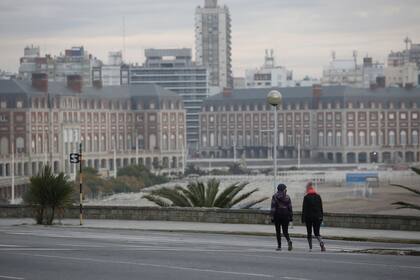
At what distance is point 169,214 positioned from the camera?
44.5 metres

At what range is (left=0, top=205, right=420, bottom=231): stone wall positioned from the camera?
1506 inches

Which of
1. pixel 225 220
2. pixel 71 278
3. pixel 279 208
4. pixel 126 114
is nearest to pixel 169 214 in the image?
pixel 225 220

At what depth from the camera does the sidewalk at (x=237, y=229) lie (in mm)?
35344

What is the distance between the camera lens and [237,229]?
39656 millimetres

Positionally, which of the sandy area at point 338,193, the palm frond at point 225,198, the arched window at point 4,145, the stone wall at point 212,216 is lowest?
the sandy area at point 338,193

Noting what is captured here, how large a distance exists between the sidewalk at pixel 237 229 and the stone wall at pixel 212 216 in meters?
0.46

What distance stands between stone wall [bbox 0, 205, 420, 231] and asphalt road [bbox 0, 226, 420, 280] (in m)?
3.68

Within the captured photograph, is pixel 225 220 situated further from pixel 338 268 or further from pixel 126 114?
pixel 126 114

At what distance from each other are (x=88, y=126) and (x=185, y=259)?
14827 cm

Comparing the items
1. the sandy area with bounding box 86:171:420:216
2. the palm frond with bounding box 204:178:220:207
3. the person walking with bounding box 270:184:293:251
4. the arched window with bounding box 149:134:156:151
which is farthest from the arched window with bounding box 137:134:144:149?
the person walking with bounding box 270:184:293:251

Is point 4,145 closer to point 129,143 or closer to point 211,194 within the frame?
point 129,143

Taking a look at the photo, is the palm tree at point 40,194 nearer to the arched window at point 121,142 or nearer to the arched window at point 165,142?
the arched window at point 121,142

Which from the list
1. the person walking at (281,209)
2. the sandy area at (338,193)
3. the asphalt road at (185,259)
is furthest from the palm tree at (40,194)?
the sandy area at (338,193)

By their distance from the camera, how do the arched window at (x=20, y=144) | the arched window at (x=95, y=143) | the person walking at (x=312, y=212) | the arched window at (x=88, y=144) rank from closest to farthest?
the person walking at (x=312, y=212) < the arched window at (x=20, y=144) < the arched window at (x=88, y=144) < the arched window at (x=95, y=143)
